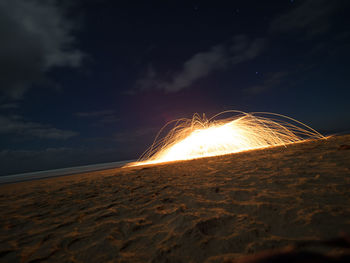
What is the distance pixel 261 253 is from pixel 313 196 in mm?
1377

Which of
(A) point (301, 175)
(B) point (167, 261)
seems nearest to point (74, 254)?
(B) point (167, 261)

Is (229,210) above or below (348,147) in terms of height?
below

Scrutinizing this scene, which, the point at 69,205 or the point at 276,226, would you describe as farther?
the point at 69,205

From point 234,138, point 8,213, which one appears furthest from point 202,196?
point 234,138

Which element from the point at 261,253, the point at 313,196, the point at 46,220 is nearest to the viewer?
the point at 261,253

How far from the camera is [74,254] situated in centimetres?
169

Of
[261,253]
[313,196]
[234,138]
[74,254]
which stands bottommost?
[74,254]

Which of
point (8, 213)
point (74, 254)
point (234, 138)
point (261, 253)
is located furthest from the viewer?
point (234, 138)

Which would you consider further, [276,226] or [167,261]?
[276,226]

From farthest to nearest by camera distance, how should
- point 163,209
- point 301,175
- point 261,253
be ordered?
point 301,175, point 163,209, point 261,253

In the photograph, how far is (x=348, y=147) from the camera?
4527 millimetres

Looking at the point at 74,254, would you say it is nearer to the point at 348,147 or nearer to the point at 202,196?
the point at 202,196

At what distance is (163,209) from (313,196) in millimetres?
2061

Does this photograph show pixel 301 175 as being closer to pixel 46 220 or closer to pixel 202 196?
pixel 202 196
